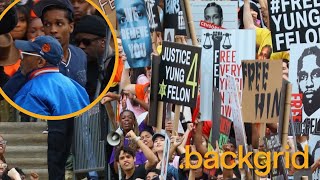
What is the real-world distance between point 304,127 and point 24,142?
2749 millimetres

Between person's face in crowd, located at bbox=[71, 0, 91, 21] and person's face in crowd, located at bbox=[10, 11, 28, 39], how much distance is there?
20.5 inches

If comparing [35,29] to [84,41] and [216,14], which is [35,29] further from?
[216,14]

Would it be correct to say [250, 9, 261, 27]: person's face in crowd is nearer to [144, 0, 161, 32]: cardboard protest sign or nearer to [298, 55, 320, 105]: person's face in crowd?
[144, 0, 161, 32]: cardboard protest sign

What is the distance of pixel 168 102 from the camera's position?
2058cm

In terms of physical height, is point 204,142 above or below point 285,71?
below

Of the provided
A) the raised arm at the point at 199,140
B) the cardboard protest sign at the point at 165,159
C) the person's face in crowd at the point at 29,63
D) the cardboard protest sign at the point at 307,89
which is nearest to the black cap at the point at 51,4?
the person's face in crowd at the point at 29,63

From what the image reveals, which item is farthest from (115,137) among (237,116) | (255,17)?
(255,17)

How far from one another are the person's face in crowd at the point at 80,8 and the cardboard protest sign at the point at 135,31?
1.90ft

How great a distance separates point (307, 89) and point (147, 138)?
1509mm

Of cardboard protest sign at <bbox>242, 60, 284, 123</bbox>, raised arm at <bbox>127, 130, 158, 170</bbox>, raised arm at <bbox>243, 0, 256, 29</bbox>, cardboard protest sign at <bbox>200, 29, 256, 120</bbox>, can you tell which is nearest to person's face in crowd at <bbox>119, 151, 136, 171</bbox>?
raised arm at <bbox>127, 130, 158, 170</bbox>

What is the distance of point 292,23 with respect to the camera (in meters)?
20.8

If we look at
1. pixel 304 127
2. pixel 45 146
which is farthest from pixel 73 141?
pixel 304 127

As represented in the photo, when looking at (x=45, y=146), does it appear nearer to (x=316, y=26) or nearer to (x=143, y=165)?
(x=143, y=165)

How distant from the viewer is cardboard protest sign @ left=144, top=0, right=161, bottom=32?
21.6m
